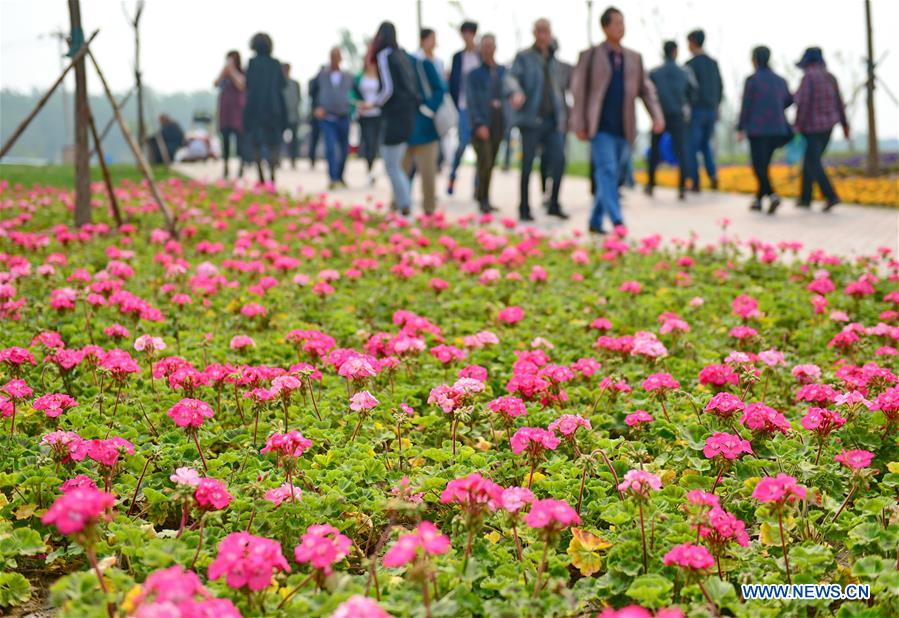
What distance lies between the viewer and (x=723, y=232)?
9617 mm

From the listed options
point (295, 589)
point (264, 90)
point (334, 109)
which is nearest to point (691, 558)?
point (295, 589)

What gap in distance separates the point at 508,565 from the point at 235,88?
574 inches

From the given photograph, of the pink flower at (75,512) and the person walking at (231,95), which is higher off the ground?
the person walking at (231,95)

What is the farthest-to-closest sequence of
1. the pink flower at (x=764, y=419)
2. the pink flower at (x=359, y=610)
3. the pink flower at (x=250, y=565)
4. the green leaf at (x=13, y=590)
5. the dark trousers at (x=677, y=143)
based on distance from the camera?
the dark trousers at (x=677, y=143)
the pink flower at (x=764, y=419)
the green leaf at (x=13, y=590)
the pink flower at (x=250, y=565)
the pink flower at (x=359, y=610)

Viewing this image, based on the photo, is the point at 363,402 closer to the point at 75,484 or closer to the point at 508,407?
the point at 508,407

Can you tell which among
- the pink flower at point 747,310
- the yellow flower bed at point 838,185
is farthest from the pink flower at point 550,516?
the yellow flower bed at point 838,185

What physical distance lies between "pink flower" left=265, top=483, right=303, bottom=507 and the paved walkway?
5763mm

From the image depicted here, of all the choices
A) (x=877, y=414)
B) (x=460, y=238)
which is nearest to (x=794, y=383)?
(x=877, y=414)

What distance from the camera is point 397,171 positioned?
10.5m

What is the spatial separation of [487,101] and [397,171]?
59.1 inches

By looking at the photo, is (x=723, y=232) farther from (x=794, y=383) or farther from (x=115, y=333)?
(x=115, y=333)

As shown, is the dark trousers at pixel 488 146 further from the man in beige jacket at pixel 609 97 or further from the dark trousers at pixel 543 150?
the man in beige jacket at pixel 609 97

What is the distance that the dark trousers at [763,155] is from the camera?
11.3 m

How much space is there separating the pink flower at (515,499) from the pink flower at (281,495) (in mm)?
705
